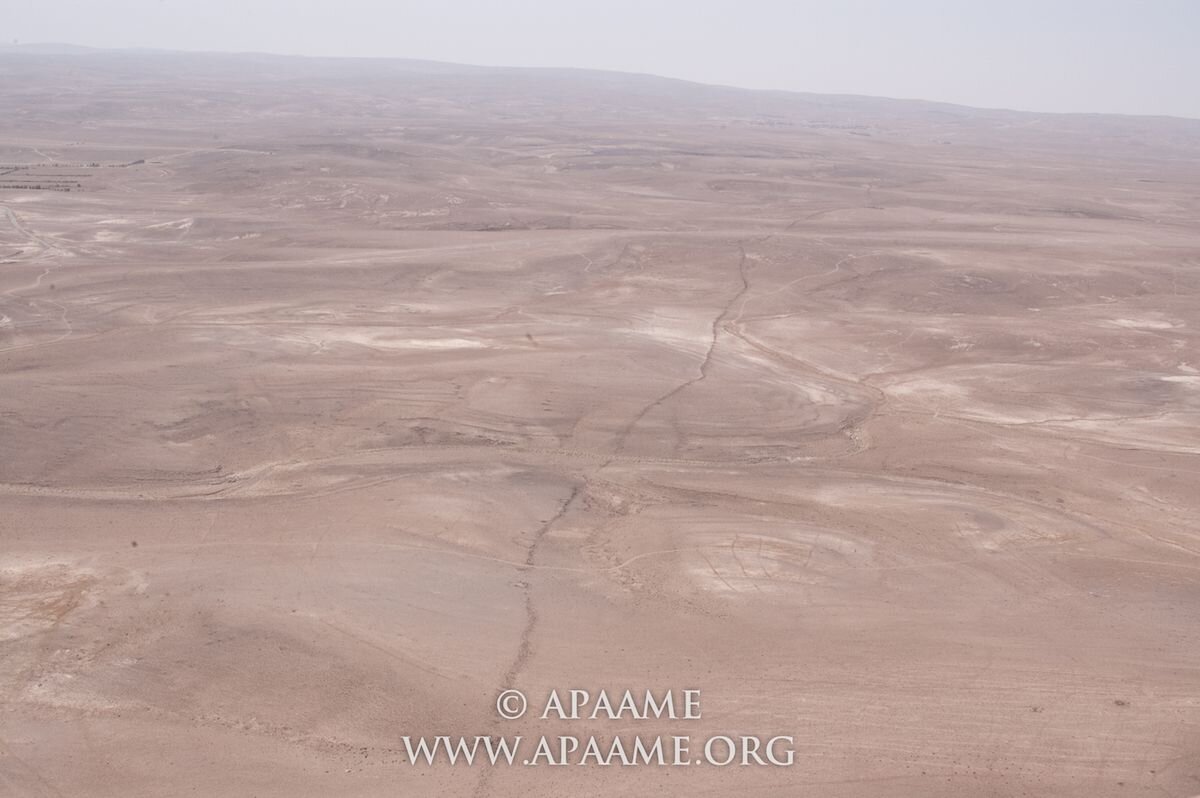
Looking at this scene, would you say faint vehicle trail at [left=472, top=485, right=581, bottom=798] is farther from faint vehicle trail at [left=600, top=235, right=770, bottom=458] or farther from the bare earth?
faint vehicle trail at [left=600, top=235, right=770, bottom=458]

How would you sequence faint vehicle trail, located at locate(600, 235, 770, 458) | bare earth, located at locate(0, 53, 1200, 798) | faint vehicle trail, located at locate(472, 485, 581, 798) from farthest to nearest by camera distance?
faint vehicle trail, located at locate(600, 235, 770, 458)
bare earth, located at locate(0, 53, 1200, 798)
faint vehicle trail, located at locate(472, 485, 581, 798)

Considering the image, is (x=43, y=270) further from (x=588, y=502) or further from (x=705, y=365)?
(x=588, y=502)

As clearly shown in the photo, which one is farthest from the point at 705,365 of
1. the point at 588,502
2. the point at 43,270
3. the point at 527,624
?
the point at 43,270

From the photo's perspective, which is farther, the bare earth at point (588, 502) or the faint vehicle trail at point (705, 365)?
the faint vehicle trail at point (705, 365)

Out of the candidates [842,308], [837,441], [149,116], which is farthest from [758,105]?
[837,441]

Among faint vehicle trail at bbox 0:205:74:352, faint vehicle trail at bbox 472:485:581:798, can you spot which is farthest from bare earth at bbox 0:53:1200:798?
faint vehicle trail at bbox 0:205:74:352

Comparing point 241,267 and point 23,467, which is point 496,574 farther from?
point 241,267

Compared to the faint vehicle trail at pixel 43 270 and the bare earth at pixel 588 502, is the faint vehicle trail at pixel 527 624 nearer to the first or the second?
the bare earth at pixel 588 502

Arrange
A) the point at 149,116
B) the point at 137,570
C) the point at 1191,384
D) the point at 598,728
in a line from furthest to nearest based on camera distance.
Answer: the point at 149,116
the point at 1191,384
the point at 137,570
the point at 598,728

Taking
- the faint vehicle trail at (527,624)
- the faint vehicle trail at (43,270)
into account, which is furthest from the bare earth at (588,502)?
the faint vehicle trail at (43,270)
